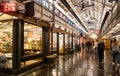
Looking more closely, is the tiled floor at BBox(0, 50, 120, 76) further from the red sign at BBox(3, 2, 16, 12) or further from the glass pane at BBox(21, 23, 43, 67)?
the red sign at BBox(3, 2, 16, 12)

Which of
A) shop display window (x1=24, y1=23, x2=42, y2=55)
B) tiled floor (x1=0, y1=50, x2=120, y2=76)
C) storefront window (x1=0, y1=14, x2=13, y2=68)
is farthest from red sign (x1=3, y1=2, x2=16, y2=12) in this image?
tiled floor (x1=0, y1=50, x2=120, y2=76)

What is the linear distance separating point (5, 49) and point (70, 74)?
11.3 ft

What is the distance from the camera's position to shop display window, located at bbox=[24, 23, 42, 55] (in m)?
10.1

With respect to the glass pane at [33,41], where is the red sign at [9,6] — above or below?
above

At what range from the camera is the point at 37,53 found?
11.0 metres

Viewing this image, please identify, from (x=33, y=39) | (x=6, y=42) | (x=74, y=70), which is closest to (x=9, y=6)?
(x=6, y=42)

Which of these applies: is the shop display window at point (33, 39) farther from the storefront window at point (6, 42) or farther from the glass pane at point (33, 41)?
the storefront window at point (6, 42)

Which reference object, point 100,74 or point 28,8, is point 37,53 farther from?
point 100,74

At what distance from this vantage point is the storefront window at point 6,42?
337 inches

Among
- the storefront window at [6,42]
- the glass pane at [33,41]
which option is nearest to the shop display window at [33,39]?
the glass pane at [33,41]

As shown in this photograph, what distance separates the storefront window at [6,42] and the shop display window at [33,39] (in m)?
1.13

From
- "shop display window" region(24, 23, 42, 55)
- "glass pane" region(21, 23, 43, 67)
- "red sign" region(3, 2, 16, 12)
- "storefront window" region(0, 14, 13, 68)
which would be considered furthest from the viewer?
"shop display window" region(24, 23, 42, 55)

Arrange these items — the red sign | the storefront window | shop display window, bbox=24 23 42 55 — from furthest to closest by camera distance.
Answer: shop display window, bbox=24 23 42 55
the storefront window
the red sign

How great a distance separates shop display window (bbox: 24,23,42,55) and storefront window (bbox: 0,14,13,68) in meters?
1.13
